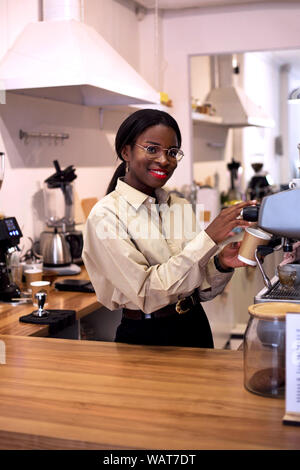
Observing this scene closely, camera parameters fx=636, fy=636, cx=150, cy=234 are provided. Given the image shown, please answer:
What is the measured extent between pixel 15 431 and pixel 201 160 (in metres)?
5.29

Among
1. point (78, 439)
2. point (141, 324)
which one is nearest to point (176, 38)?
point (141, 324)

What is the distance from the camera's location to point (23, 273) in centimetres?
317

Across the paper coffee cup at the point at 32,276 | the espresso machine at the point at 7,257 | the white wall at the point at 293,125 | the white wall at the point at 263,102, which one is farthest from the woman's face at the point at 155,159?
the white wall at the point at 293,125

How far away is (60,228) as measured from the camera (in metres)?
3.60

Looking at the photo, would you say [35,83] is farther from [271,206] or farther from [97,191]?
[271,206]

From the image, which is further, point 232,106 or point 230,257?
point 232,106

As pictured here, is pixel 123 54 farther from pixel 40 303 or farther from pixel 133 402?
pixel 133 402

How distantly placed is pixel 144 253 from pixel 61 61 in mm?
1521

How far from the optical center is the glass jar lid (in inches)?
55.3

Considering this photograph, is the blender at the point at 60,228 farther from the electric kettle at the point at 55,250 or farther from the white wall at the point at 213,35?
the white wall at the point at 213,35

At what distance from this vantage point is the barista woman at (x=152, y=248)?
174 centimetres

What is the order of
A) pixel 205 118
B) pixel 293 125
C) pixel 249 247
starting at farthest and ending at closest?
pixel 293 125 → pixel 205 118 → pixel 249 247

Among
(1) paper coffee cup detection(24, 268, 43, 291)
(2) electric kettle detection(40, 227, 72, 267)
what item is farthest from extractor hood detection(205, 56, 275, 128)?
(1) paper coffee cup detection(24, 268, 43, 291)

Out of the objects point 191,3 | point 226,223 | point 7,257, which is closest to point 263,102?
point 191,3
